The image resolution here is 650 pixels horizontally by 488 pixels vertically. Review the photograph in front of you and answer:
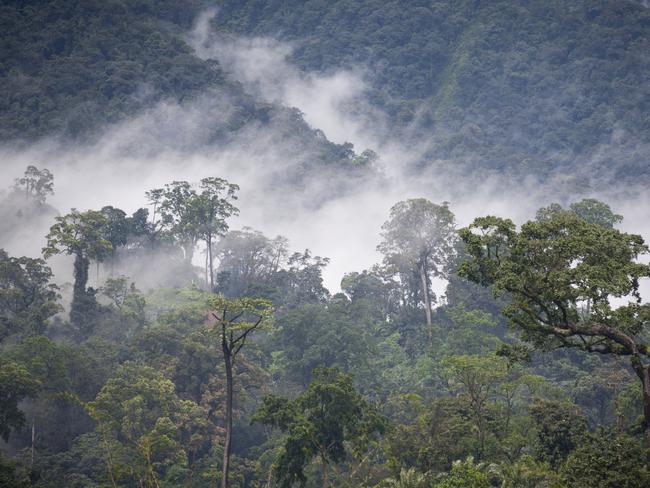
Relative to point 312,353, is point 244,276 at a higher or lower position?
higher

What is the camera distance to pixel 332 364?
161ft

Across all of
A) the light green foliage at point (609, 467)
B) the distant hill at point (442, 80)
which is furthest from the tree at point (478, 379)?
the distant hill at point (442, 80)

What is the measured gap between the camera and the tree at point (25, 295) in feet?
160

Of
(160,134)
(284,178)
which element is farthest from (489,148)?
(160,134)

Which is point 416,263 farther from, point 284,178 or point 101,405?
point 284,178

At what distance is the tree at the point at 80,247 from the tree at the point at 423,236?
2786cm

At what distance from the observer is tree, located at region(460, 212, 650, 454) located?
21.6 meters

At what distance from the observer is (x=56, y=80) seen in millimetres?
118938

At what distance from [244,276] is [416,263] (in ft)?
69.2

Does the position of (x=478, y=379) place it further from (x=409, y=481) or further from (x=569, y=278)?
(x=569, y=278)

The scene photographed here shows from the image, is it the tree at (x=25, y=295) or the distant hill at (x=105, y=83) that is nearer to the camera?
the tree at (x=25, y=295)

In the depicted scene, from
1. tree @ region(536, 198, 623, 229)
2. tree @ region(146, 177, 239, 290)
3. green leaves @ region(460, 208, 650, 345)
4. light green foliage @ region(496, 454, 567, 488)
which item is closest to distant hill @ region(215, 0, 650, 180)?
tree @ region(536, 198, 623, 229)

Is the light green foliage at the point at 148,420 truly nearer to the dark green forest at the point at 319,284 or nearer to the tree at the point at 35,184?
the dark green forest at the point at 319,284

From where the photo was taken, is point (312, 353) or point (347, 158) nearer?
point (312, 353)
